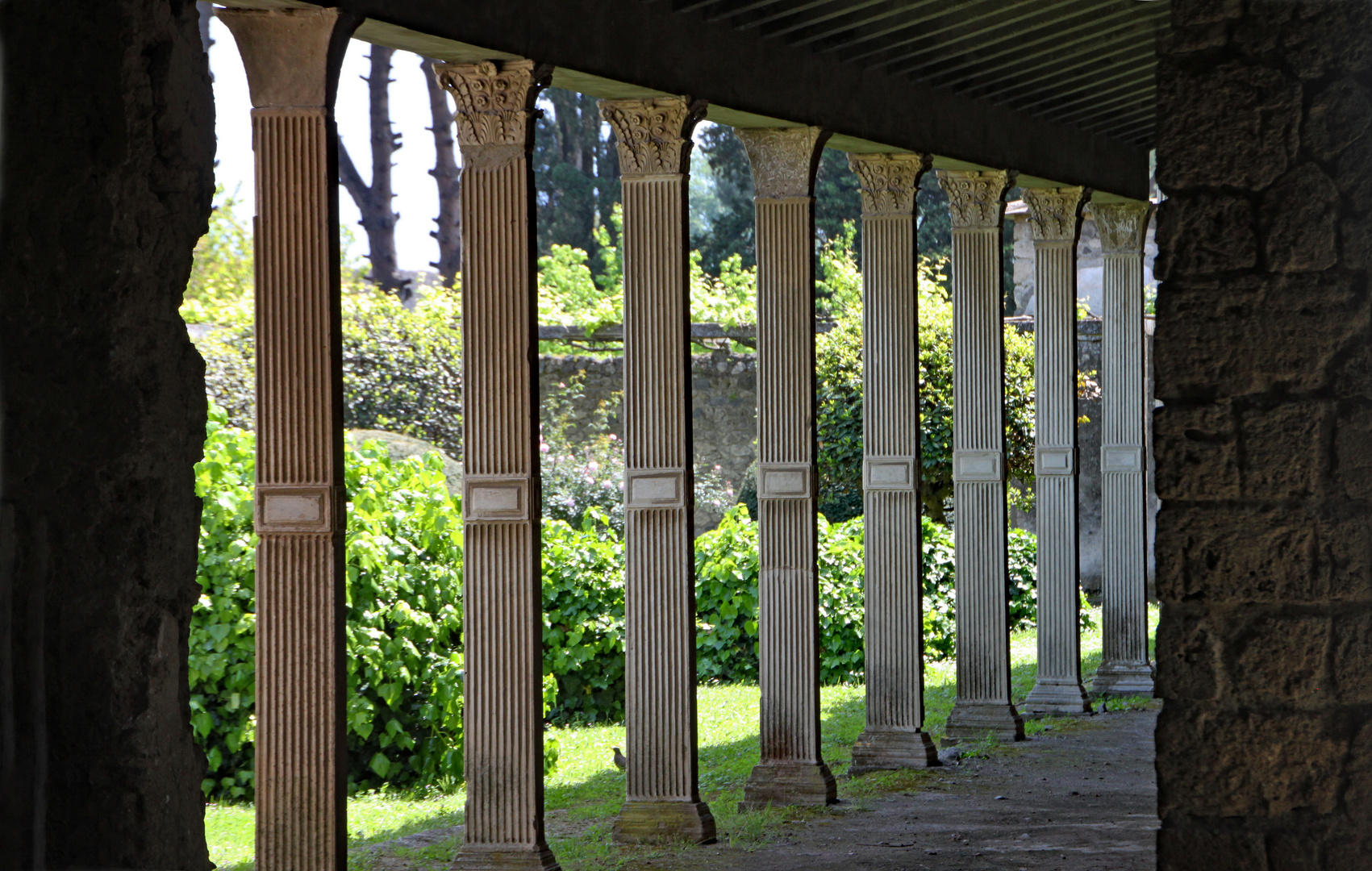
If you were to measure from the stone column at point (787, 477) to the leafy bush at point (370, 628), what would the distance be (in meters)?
2.17

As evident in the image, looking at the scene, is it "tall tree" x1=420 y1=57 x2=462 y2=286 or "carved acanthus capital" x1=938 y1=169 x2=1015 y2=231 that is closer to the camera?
"carved acanthus capital" x1=938 y1=169 x2=1015 y2=231

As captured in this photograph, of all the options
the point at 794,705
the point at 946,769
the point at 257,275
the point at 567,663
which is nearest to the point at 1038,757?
the point at 946,769

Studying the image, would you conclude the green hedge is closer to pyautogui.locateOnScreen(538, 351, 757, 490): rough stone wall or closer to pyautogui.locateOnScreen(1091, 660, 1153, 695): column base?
pyautogui.locateOnScreen(1091, 660, 1153, 695): column base

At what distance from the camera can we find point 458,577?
36.6ft

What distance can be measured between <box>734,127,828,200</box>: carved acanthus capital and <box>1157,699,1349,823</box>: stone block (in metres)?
6.50

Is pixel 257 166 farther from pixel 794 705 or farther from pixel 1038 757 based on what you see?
pixel 1038 757

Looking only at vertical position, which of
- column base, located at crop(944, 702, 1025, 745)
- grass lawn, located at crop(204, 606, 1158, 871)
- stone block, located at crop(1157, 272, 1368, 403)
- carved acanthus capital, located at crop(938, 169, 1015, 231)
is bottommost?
grass lawn, located at crop(204, 606, 1158, 871)

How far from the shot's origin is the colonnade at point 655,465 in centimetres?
677

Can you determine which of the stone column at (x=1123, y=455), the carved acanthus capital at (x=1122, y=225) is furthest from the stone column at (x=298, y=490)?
the carved acanthus capital at (x=1122, y=225)

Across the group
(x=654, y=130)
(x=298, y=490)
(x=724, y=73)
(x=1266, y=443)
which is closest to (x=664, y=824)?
(x=298, y=490)

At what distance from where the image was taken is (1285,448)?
3.88m

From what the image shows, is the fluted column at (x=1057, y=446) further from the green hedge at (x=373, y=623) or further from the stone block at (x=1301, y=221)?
the stone block at (x=1301, y=221)

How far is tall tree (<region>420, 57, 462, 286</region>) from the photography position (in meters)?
31.2

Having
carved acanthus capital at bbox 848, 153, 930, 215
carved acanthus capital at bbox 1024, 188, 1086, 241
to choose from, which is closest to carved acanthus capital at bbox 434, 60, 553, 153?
carved acanthus capital at bbox 848, 153, 930, 215
